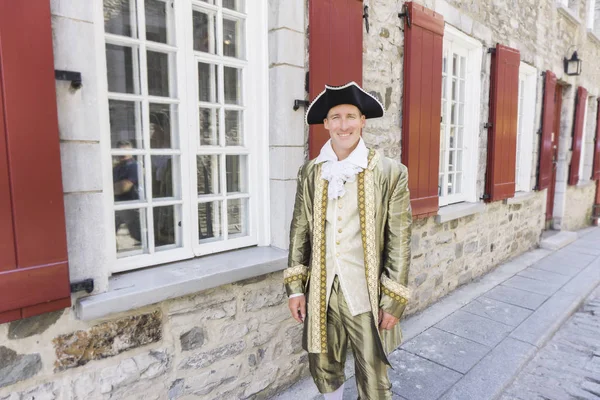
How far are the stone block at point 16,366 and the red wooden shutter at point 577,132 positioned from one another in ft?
29.3

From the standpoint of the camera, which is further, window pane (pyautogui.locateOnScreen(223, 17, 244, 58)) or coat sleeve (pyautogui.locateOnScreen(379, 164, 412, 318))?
window pane (pyautogui.locateOnScreen(223, 17, 244, 58))

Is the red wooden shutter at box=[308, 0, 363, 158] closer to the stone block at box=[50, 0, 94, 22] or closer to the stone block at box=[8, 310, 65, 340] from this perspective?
the stone block at box=[50, 0, 94, 22]

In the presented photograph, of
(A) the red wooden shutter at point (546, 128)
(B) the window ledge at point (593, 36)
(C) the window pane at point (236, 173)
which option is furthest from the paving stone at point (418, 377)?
(B) the window ledge at point (593, 36)

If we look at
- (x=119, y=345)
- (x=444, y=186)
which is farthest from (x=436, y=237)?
(x=119, y=345)

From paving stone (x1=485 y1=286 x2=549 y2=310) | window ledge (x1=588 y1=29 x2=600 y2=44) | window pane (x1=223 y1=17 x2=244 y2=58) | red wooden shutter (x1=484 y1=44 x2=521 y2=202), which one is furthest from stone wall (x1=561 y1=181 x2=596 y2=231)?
window pane (x1=223 y1=17 x2=244 y2=58)

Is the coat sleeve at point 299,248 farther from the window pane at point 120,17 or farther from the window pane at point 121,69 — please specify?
the window pane at point 120,17

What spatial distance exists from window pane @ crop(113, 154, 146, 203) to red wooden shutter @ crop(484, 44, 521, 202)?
411 cm

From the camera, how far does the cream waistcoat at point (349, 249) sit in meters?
1.90

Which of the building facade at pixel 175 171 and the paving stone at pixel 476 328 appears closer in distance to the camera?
the building facade at pixel 175 171

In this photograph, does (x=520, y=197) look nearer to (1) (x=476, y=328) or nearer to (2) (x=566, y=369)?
(1) (x=476, y=328)

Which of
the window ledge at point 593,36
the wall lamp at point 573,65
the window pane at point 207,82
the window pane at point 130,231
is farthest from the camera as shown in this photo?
the window ledge at point 593,36

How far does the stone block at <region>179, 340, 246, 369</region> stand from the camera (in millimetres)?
2234

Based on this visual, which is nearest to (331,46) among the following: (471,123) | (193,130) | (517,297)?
(193,130)

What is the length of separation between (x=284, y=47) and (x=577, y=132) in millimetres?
7550
